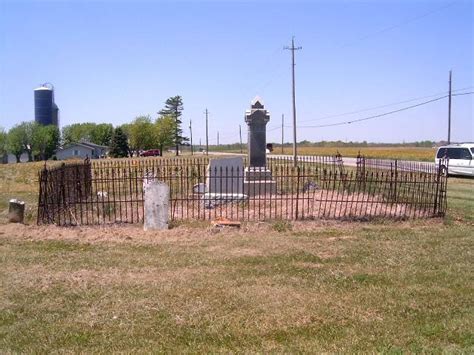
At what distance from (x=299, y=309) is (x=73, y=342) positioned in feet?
7.80

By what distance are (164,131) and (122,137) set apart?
11.0m

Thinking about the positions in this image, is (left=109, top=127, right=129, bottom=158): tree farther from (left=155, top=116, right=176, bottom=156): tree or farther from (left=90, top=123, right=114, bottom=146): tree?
(left=90, top=123, right=114, bottom=146): tree

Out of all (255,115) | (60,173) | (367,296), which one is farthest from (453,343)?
(255,115)

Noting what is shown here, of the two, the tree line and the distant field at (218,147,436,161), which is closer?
the distant field at (218,147,436,161)

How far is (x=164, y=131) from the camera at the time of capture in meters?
95.6

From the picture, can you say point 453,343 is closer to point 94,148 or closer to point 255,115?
point 255,115

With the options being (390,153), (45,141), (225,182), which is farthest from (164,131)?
(225,182)

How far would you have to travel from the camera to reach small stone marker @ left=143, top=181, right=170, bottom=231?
32.5ft

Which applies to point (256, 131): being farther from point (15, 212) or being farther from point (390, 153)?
point (390, 153)

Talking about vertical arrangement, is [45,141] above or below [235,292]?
above

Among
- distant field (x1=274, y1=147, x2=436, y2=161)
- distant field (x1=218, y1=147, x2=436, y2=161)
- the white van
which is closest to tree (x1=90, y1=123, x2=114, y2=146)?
distant field (x1=218, y1=147, x2=436, y2=161)

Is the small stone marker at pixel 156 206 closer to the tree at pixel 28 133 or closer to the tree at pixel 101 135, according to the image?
the tree at pixel 28 133

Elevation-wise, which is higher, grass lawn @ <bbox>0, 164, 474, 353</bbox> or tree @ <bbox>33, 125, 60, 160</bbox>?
tree @ <bbox>33, 125, 60, 160</bbox>

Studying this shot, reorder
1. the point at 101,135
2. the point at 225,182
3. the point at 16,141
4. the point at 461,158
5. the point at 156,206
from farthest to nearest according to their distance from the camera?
the point at 101,135, the point at 16,141, the point at 461,158, the point at 225,182, the point at 156,206
